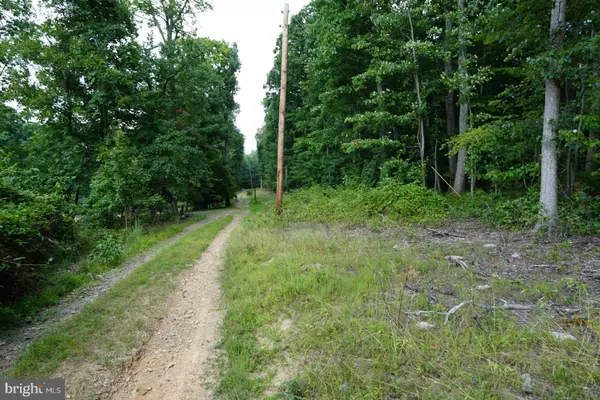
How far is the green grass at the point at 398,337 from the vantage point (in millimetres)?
2281

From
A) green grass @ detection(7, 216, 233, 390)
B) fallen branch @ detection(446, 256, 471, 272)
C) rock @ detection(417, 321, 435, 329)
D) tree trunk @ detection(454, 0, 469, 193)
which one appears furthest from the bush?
tree trunk @ detection(454, 0, 469, 193)

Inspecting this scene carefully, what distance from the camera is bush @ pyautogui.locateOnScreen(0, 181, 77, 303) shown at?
4.57m

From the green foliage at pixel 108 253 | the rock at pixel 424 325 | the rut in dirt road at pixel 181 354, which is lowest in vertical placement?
the rut in dirt road at pixel 181 354

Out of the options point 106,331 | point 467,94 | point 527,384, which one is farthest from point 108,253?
point 467,94

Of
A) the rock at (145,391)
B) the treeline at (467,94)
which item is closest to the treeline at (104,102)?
the rock at (145,391)

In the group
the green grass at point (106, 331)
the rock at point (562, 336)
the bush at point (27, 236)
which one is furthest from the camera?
the bush at point (27, 236)

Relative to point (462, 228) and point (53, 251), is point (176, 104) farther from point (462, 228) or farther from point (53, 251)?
point (462, 228)

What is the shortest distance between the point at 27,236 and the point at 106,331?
3.61m

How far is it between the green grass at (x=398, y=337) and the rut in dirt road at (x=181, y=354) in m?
0.28

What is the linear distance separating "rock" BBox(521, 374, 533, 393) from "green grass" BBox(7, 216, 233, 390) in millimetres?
4414

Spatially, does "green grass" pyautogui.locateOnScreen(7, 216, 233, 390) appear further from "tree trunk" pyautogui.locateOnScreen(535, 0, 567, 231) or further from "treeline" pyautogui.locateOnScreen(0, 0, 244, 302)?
"tree trunk" pyautogui.locateOnScreen(535, 0, 567, 231)

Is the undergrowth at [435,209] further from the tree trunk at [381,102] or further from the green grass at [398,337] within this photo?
the green grass at [398,337]

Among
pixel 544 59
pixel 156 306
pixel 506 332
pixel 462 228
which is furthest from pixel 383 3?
pixel 156 306

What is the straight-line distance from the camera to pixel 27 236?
18.2 ft
